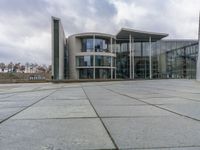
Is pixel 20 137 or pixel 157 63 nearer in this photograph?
pixel 20 137

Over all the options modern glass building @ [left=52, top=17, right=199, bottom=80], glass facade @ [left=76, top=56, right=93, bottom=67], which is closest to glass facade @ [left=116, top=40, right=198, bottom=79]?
modern glass building @ [left=52, top=17, right=199, bottom=80]

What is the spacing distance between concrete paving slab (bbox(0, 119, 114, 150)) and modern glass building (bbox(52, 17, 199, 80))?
49102 mm

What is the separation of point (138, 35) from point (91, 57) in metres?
14.4

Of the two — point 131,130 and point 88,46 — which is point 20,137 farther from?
point 88,46

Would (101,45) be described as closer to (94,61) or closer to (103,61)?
(103,61)

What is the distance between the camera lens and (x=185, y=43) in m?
69.8

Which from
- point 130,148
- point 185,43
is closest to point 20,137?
point 130,148

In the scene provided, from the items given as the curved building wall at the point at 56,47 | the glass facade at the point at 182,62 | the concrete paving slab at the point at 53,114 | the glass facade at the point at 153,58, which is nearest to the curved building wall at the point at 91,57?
the glass facade at the point at 153,58

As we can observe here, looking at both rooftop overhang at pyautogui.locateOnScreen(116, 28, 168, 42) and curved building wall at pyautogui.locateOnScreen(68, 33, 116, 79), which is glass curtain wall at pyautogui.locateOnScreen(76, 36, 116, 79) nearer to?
curved building wall at pyautogui.locateOnScreen(68, 33, 116, 79)

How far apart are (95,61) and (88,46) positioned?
483 centimetres

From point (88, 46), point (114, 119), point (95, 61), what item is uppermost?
point (88, 46)

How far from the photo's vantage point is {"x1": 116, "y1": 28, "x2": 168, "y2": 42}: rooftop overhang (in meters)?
61.2

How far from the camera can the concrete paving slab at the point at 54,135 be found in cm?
377

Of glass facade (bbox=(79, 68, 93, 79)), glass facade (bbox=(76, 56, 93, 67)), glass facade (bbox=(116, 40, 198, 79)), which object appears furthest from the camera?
glass facade (bbox=(116, 40, 198, 79))
